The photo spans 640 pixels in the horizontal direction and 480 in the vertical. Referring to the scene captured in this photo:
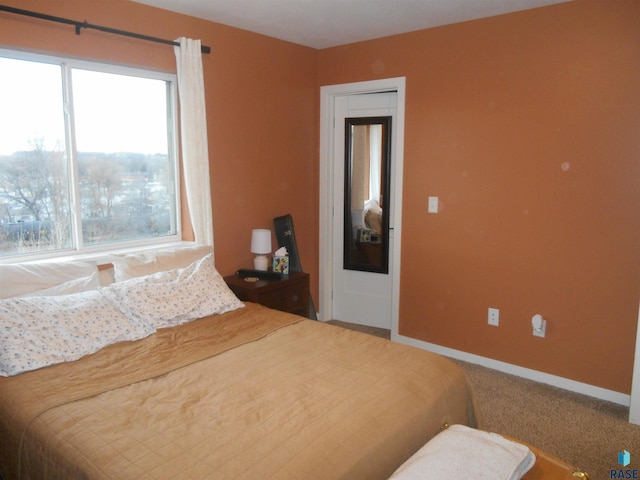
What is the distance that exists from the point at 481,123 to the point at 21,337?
3089mm

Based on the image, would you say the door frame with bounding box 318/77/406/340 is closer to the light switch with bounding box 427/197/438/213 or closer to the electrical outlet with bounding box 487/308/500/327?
the light switch with bounding box 427/197/438/213

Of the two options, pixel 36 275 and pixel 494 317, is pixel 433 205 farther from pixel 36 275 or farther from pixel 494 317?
pixel 36 275

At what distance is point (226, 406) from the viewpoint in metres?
1.85

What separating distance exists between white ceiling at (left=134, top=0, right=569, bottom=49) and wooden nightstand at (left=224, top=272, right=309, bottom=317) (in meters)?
1.86

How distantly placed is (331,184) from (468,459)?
314 cm

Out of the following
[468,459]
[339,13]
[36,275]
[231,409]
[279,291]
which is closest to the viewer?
[468,459]

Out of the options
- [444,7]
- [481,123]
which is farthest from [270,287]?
[444,7]

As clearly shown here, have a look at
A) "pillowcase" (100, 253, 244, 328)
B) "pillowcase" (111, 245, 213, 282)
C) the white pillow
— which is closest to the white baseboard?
"pillowcase" (100, 253, 244, 328)

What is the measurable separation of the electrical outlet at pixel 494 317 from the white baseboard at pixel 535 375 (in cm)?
28

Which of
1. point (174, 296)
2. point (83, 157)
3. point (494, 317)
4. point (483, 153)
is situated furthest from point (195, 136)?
point (494, 317)

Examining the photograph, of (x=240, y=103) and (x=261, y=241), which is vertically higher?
(x=240, y=103)

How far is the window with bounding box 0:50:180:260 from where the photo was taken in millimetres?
2771

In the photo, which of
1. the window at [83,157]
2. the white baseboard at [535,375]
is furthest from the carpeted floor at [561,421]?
the window at [83,157]

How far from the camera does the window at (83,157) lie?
2.77 m
